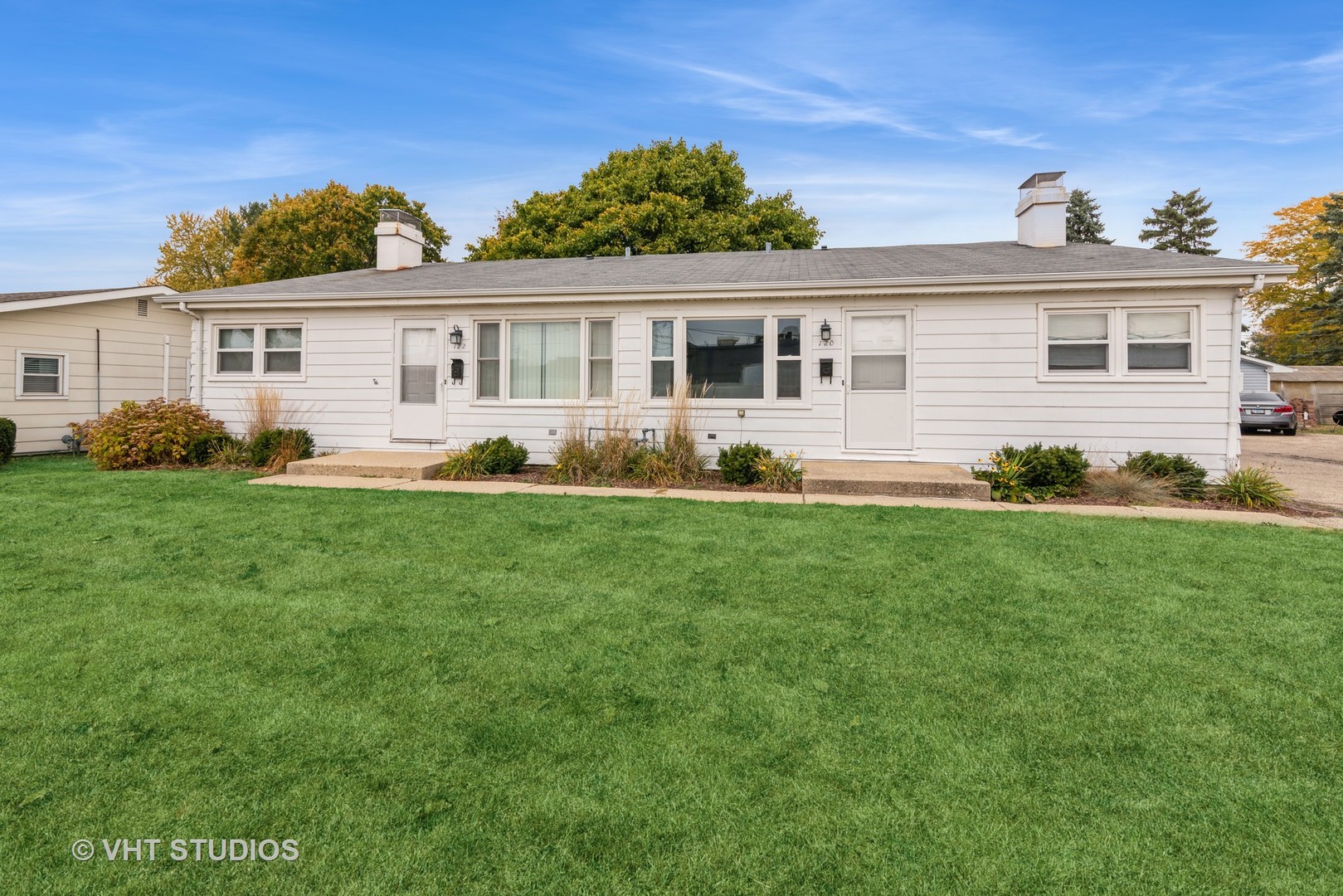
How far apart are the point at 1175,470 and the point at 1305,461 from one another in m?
6.50

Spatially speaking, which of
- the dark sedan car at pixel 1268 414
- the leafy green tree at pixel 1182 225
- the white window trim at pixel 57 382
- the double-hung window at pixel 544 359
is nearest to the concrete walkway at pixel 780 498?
the double-hung window at pixel 544 359

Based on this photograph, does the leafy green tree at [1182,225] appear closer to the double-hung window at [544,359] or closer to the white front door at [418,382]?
the double-hung window at [544,359]

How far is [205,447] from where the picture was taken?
9180mm

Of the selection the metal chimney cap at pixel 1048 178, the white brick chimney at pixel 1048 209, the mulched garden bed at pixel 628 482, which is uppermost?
the metal chimney cap at pixel 1048 178

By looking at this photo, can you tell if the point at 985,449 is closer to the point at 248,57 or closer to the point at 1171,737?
the point at 1171,737

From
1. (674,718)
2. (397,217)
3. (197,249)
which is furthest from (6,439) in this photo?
(197,249)

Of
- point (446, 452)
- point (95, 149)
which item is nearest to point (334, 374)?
point (446, 452)

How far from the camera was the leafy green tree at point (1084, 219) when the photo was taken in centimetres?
3002

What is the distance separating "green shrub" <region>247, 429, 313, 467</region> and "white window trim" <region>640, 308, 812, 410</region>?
515 centimetres

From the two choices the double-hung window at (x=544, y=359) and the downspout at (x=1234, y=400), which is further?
the double-hung window at (x=544, y=359)

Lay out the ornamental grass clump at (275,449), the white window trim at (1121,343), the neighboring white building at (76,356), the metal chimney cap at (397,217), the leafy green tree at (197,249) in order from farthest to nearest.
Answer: the leafy green tree at (197,249) → the metal chimney cap at (397,217) → the neighboring white building at (76,356) → the ornamental grass clump at (275,449) → the white window trim at (1121,343)

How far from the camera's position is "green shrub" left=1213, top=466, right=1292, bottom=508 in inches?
255

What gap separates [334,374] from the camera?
9625 mm

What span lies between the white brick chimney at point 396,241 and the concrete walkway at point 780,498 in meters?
5.77
